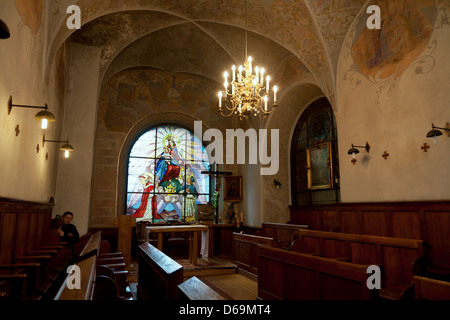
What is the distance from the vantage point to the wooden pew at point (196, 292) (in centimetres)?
223

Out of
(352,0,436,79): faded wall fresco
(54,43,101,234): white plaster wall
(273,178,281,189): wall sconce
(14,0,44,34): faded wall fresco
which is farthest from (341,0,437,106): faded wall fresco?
(54,43,101,234): white plaster wall

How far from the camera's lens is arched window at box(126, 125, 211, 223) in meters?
12.2

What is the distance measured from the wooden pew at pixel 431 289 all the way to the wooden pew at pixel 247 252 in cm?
437

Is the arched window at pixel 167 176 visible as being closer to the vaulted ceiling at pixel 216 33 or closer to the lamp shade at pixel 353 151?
the vaulted ceiling at pixel 216 33

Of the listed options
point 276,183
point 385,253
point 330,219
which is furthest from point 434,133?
point 276,183

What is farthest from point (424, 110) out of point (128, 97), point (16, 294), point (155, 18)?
point (128, 97)

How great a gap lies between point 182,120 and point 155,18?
4.51 meters

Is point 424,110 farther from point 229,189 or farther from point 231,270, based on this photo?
point 229,189

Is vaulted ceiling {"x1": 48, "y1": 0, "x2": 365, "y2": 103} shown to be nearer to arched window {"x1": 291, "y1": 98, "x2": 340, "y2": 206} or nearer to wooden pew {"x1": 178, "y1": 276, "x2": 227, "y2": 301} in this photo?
arched window {"x1": 291, "y1": 98, "x2": 340, "y2": 206}

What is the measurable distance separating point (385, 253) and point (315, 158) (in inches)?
228

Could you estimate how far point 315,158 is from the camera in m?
10.7

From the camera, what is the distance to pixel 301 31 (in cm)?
835

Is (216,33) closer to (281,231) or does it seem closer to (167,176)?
(167,176)

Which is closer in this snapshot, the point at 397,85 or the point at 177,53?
the point at 397,85
